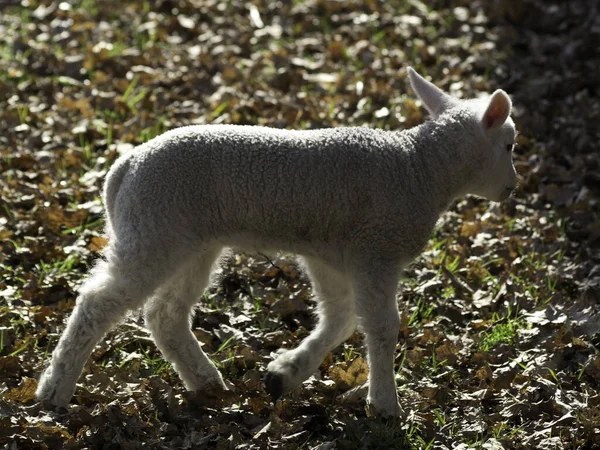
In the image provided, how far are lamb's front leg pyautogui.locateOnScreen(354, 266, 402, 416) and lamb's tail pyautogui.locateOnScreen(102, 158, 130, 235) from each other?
4.08 ft

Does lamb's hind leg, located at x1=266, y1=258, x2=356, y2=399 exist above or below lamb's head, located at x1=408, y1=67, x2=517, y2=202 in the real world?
below

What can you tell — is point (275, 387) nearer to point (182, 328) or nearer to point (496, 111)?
point (182, 328)

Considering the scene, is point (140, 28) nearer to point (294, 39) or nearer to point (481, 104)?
point (294, 39)

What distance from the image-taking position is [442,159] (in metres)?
4.82

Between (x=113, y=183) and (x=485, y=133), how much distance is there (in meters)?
1.89

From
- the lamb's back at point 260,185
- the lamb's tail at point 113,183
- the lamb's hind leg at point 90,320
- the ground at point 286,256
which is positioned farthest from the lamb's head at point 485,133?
the lamb's hind leg at point 90,320

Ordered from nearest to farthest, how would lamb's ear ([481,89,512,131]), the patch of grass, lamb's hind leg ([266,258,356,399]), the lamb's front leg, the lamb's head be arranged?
the lamb's front leg, lamb's ear ([481,89,512,131]), the lamb's head, lamb's hind leg ([266,258,356,399]), the patch of grass

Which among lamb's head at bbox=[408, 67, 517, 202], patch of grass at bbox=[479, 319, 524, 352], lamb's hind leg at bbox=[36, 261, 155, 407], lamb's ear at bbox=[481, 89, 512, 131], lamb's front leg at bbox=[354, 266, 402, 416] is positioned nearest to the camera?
lamb's hind leg at bbox=[36, 261, 155, 407]

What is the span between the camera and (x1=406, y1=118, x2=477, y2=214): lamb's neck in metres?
4.78

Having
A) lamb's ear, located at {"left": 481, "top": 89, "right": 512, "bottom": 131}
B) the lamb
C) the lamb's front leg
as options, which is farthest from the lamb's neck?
the lamb's front leg

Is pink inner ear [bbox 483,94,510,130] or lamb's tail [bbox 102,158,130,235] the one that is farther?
pink inner ear [bbox 483,94,510,130]

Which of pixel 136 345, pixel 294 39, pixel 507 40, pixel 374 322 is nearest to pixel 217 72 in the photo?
pixel 294 39

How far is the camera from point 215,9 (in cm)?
1004

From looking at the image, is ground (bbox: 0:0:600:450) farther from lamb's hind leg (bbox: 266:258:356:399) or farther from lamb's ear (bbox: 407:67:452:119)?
lamb's ear (bbox: 407:67:452:119)
